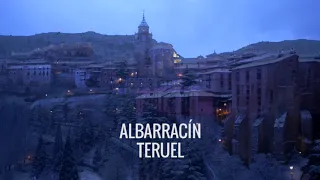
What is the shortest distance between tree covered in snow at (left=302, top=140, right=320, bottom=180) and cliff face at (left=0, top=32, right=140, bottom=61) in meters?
3.94

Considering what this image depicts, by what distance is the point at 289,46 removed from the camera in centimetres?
655

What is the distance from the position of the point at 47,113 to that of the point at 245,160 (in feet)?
12.2

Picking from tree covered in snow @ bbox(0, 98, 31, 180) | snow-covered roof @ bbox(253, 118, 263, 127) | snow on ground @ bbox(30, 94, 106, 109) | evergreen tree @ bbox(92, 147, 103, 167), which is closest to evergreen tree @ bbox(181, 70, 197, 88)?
snow-covered roof @ bbox(253, 118, 263, 127)

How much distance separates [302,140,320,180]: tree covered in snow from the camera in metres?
5.66

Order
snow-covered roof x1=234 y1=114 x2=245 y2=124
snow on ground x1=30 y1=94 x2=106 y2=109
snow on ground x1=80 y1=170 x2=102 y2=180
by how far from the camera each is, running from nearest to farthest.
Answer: snow-covered roof x1=234 y1=114 x2=245 y2=124 < snow on ground x1=80 y1=170 x2=102 y2=180 < snow on ground x1=30 y1=94 x2=106 y2=109

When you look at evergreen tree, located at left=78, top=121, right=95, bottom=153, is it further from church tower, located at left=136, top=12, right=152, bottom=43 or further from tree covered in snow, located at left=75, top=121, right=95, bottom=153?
church tower, located at left=136, top=12, right=152, bottom=43

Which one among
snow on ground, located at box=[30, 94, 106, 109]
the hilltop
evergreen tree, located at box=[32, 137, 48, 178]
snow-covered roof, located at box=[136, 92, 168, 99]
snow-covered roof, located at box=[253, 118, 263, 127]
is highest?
the hilltop

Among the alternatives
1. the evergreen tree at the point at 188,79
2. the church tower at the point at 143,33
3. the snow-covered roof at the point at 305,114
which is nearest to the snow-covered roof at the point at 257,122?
the snow-covered roof at the point at 305,114

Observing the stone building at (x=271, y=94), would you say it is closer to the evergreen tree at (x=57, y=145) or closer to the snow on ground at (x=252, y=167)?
the snow on ground at (x=252, y=167)

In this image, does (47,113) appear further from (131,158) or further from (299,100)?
(299,100)

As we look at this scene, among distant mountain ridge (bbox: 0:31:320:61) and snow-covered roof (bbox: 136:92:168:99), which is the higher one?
distant mountain ridge (bbox: 0:31:320:61)

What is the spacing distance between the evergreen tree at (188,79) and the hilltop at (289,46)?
0.84 m

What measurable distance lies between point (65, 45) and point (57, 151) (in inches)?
84.1

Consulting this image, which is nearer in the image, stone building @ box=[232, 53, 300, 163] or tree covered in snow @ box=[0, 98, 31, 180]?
stone building @ box=[232, 53, 300, 163]
